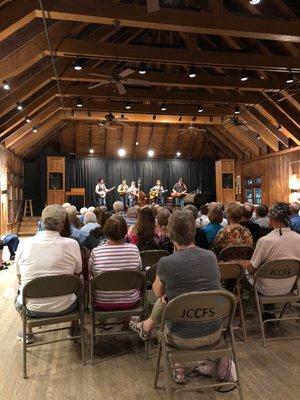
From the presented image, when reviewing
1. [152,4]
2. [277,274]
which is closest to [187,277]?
[277,274]

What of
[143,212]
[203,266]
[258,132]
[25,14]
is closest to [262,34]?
[25,14]

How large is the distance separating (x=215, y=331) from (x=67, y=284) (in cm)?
119

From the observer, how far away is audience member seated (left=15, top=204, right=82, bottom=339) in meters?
2.76

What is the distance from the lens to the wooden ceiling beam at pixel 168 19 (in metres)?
5.29

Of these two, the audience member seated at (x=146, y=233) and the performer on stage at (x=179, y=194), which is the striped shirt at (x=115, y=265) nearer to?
the audience member seated at (x=146, y=233)

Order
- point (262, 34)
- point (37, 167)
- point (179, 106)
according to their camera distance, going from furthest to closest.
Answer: point (37, 167) < point (179, 106) < point (262, 34)

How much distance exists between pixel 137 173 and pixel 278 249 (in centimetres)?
1489

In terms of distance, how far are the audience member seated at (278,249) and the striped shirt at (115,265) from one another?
40.7 inches

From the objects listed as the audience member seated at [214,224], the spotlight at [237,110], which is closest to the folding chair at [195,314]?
the audience member seated at [214,224]

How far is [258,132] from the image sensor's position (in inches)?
549

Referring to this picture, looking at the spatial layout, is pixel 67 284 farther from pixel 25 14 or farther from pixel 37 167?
pixel 37 167

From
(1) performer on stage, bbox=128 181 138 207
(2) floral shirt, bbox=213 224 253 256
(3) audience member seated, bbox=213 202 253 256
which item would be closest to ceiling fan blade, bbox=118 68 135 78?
(3) audience member seated, bbox=213 202 253 256

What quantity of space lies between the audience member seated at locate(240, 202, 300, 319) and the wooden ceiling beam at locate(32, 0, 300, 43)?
395 centimetres

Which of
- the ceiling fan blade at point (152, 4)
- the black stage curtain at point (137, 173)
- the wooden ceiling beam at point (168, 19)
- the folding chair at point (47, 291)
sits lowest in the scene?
the folding chair at point (47, 291)
